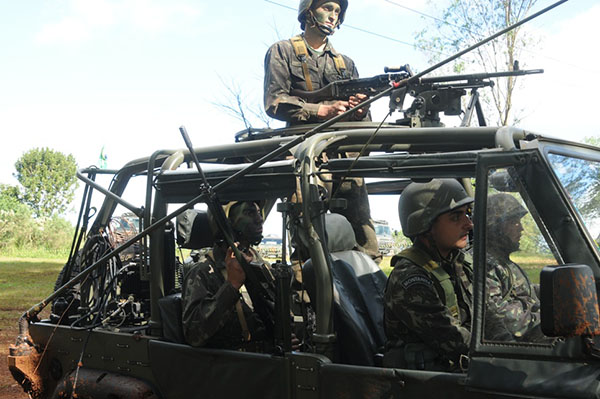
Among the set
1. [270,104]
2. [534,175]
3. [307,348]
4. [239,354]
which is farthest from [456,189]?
[270,104]

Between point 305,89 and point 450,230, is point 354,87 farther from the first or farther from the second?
point 450,230

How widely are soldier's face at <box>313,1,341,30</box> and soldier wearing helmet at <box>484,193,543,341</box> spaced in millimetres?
2973

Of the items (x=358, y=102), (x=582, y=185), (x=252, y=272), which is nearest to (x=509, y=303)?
(x=582, y=185)

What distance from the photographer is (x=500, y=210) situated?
260 centimetres

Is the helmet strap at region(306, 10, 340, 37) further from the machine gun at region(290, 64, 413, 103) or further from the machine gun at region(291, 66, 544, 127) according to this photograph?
the machine gun at region(291, 66, 544, 127)

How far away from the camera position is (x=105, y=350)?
3.83 m

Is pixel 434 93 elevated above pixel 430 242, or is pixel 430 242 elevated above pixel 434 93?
pixel 434 93

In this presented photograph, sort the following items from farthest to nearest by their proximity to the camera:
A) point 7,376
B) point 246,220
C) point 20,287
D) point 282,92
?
point 20,287
point 7,376
point 282,92
point 246,220

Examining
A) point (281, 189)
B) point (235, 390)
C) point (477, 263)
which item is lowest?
point (235, 390)

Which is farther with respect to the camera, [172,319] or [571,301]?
[172,319]

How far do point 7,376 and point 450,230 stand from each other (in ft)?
22.1

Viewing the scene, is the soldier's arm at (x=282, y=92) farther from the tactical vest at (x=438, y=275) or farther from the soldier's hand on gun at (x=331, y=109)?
the tactical vest at (x=438, y=275)

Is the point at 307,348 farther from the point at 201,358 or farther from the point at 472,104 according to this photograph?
the point at 472,104

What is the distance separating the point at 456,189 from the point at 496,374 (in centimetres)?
115
